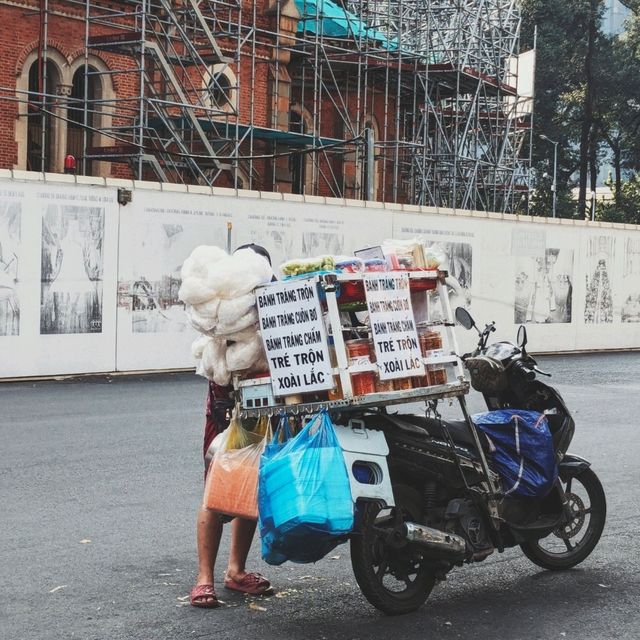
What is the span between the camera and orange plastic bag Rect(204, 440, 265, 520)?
5539 mm

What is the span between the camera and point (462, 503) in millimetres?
5910

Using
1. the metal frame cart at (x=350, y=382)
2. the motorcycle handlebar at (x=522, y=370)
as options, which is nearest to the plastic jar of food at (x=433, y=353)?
the metal frame cart at (x=350, y=382)

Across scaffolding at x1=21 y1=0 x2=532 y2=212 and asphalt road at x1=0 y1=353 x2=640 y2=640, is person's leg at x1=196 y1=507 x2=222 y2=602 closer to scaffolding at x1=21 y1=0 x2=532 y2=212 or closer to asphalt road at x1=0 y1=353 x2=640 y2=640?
asphalt road at x1=0 y1=353 x2=640 y2=640

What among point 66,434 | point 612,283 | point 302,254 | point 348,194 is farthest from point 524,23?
point 66,434

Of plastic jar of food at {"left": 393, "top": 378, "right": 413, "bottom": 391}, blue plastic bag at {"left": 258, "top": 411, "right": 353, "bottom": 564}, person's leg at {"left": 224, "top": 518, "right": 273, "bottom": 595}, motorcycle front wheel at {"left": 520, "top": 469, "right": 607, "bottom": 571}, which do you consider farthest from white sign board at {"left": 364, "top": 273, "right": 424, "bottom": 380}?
motorcycle front wheel at {"left": 520, "top": 469, "right": 607, "bottom": 571}

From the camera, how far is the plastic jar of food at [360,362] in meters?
5.59

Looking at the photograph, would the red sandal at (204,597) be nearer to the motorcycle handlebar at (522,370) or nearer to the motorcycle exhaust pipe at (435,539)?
the motorcycle exhaust pipe at (435,539)

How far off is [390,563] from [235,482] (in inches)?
32.5

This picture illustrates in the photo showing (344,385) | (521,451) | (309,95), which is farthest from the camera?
(309,95)

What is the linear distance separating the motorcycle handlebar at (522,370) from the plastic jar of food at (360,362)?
1107mm

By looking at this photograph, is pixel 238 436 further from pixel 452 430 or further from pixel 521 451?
pixel 521 451

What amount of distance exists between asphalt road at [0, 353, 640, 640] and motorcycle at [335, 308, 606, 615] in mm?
174

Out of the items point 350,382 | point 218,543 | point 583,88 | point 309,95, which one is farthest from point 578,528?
point 583,88

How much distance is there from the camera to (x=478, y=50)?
3791 centimetres
